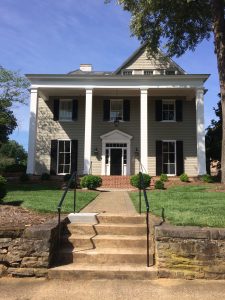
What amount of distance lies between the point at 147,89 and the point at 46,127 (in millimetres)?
7780

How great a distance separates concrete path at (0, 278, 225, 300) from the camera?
5.40 m

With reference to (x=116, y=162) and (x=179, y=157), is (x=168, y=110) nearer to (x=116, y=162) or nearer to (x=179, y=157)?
(x=179, y=157)

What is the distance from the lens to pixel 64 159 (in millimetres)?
25891

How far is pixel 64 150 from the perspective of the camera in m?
26.2

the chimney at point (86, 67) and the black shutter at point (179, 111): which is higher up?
the chimney at point (86, 67)

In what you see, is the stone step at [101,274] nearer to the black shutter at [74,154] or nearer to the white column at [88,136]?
the white column at [88,136]

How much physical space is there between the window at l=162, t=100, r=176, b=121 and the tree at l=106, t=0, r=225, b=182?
555cm

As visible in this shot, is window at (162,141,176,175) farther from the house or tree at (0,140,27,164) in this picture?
tree at (0,140,27,164)

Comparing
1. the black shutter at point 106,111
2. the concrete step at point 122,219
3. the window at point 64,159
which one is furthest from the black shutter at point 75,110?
the concrete step at point 122,219

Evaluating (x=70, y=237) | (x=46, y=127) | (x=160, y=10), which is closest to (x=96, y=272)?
(x=70, y=237)

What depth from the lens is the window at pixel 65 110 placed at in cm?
2664

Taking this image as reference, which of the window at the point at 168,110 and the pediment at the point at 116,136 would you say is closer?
the pediment at the point at 116,136

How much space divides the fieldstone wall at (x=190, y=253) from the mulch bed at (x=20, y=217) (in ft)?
8.44

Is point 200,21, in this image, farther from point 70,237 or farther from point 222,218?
point 70,237
